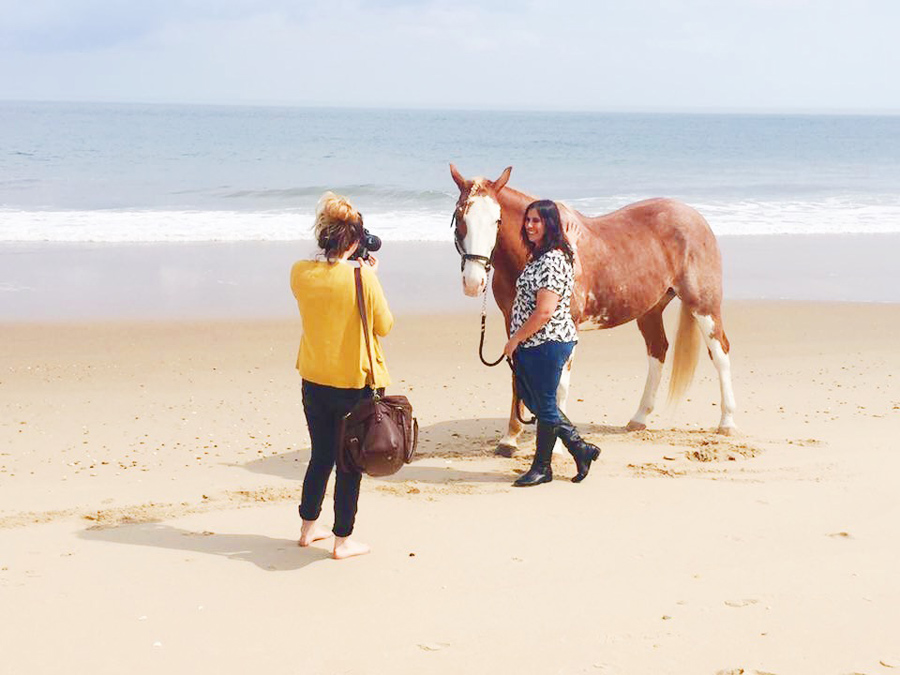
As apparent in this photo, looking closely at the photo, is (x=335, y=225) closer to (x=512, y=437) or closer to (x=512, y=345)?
(x=512, y=345)

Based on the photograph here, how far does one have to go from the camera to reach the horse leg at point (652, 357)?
7.53 m

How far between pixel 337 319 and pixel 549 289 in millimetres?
1488

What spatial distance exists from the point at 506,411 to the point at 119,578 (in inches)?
156

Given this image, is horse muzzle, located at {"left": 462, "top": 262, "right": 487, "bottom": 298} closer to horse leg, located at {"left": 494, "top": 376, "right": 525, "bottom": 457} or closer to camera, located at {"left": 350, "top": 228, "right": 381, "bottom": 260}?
horse leg, located at {"left": 494, "top": 376, "right": 525, "bottom": 457}

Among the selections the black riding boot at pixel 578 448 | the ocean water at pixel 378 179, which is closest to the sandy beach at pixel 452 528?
the black riding boot at pixel 578 448

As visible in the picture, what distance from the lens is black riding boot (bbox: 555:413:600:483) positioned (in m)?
5.95

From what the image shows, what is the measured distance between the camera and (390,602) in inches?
171

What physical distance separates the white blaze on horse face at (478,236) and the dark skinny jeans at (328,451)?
1.52 meters

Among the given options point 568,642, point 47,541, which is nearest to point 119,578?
point 47,541

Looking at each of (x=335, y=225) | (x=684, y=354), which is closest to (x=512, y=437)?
(x=684, y=354)

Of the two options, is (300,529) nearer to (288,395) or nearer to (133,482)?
(133,482)

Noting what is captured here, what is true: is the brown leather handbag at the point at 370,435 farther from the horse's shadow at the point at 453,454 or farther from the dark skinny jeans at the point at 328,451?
the horse's shadow at the point at 453,454

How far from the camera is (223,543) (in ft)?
16.4

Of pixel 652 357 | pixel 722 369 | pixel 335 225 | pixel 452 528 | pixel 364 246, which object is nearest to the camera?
pixel 335 225
